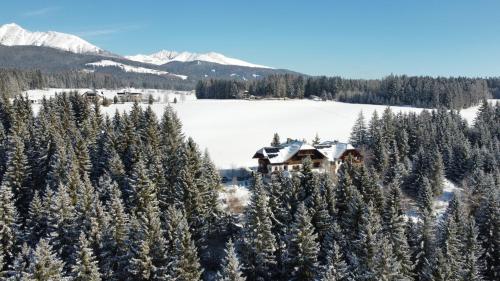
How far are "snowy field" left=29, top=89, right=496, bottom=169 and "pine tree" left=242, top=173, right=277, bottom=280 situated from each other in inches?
1621

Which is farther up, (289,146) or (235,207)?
(289,146)

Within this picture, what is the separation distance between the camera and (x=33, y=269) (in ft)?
116

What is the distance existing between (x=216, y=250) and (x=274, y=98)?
13558 centimetres

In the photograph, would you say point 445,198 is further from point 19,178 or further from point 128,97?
point 128,97

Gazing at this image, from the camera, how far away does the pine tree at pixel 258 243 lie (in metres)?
43.6

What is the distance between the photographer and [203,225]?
52188 millimetres

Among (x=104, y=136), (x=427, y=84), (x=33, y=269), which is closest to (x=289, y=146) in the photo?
(x=104, y=136)

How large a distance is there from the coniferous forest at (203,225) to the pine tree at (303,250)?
0.11m

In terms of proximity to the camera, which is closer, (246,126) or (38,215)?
(38,215)

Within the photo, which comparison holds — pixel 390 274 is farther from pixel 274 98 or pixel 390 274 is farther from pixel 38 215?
pixel 274 98

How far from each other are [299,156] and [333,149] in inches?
353

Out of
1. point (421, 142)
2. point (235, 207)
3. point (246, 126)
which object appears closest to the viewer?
point (235, 207)

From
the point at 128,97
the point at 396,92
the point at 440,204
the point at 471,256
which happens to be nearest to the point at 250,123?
the point at 128,97

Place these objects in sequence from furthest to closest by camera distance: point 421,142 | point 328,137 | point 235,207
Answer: point 328,137 < point 421,142 < point 235,207
